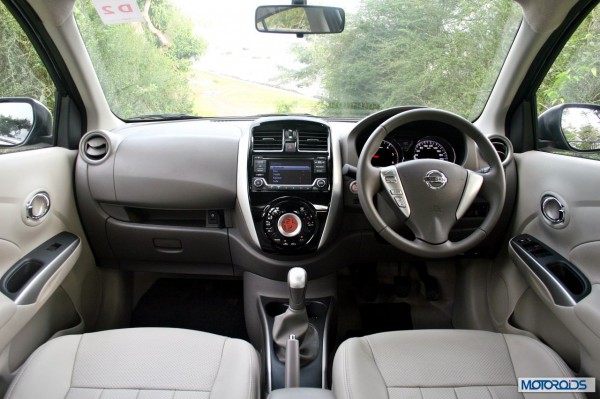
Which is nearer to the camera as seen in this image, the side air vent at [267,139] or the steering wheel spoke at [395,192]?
the steering wheel spoke at [395,192]

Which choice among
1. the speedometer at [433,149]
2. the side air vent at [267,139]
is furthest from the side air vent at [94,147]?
the speedometer at [433,149]

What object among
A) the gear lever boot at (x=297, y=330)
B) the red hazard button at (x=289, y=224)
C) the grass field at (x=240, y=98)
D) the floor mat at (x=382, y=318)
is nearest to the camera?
the gear lever boot at (x=297, y=330)

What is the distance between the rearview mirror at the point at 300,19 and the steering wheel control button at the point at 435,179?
0.88 metres

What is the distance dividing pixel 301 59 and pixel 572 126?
1.35m

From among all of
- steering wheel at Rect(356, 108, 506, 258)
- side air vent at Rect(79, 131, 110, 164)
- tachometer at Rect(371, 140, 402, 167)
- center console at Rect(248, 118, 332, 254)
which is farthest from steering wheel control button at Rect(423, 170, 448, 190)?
side air vent at Rect(79, 131, 110, 164)

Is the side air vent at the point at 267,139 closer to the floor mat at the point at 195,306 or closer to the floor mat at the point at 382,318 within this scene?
the floor mat at the point at 195,306

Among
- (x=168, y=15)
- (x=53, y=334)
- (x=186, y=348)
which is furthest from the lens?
(x=168, y=15)

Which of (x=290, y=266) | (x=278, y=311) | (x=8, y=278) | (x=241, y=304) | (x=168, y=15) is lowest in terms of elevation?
(x=241, y=304)

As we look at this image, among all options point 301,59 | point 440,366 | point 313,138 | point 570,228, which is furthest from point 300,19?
point 440,366

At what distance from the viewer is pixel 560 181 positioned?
1.74 metres

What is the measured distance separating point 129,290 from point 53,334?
0.62 m

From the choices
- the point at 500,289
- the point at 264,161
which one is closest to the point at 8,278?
the point at 264,161

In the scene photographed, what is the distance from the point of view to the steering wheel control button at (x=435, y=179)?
152 cm

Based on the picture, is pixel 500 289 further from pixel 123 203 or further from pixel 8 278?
pixel 8 278
